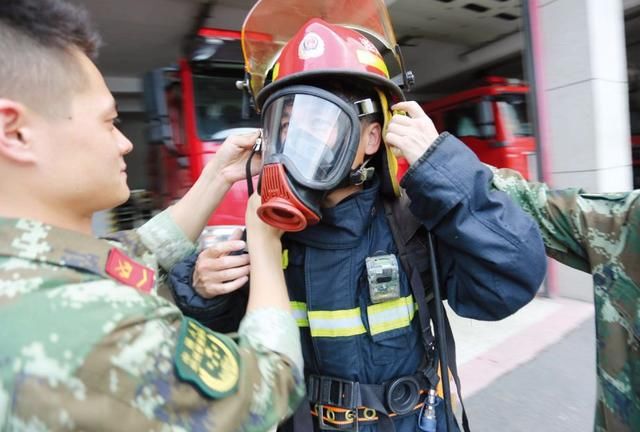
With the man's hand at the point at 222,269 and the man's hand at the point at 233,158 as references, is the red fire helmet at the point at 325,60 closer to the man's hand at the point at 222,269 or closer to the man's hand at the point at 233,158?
the man's hand at the point at 233,158

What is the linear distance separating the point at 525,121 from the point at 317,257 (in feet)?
22.0

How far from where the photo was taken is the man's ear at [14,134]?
765 mm

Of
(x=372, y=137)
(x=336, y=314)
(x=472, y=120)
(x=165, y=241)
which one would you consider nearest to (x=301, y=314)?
(x=336, y=314)

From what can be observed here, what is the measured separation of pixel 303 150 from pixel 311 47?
0.32 meters

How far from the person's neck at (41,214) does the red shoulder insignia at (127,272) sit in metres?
0.10

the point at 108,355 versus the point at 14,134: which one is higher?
the point at 14,134

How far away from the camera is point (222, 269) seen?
1.26 meters

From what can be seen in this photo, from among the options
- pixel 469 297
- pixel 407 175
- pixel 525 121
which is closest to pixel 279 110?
pixel 407 175

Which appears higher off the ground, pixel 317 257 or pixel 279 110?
pixel 279 110

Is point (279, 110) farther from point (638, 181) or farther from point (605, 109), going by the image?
point (638, 181)

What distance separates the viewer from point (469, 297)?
131 centimetres

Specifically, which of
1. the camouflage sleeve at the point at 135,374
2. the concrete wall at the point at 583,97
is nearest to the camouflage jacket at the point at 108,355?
the camouflage sleeve at the point at 135,374

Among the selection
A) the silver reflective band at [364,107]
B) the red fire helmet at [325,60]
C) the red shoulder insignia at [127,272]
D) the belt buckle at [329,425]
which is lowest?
the belt buckle at [329,425]

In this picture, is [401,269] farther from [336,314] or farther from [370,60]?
[370,60]
